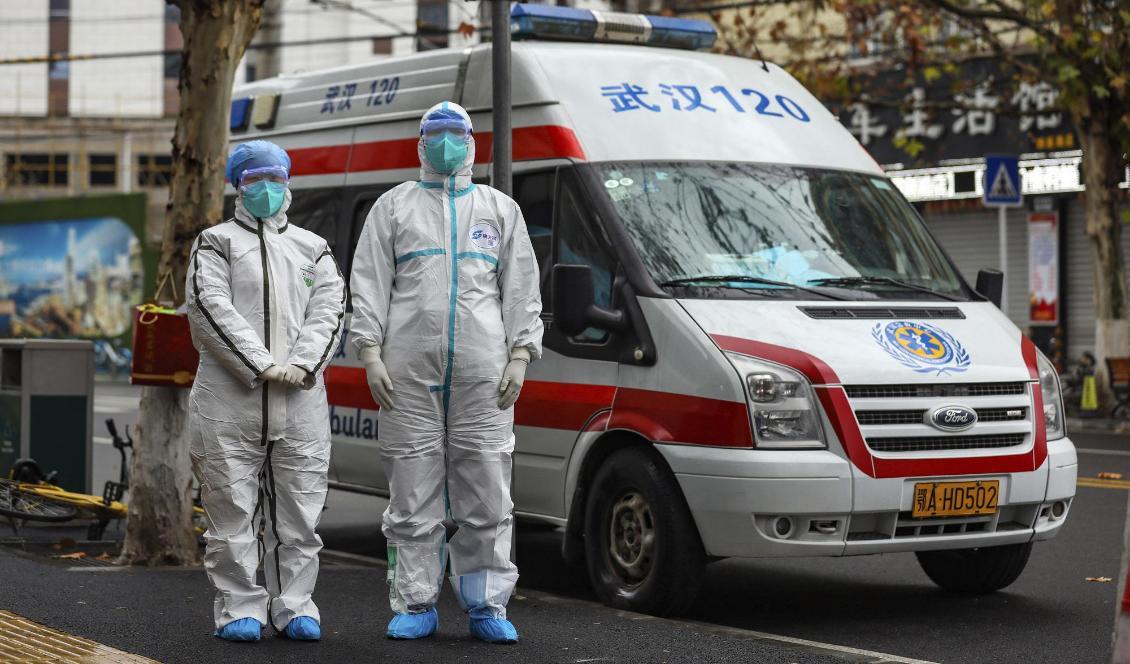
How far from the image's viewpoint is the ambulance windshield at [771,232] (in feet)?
24.8

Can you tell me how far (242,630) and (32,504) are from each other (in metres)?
3.89

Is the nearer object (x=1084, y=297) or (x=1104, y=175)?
(x=1104, y=175)

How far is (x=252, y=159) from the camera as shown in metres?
6.43

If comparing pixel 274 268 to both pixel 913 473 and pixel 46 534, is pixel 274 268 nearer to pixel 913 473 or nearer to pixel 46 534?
pixel 913 473

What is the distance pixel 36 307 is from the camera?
39375 millimetres

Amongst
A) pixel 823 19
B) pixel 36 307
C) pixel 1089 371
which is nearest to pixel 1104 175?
pixel 1089 371

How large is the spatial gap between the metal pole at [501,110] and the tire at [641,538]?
144 cm

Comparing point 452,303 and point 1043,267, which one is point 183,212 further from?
point 1043,267

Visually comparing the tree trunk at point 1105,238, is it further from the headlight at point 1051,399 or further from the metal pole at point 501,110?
the metal pole at point 501,110

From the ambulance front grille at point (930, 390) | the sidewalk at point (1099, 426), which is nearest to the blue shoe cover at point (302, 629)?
the ambulance front grille at point (930, 390)

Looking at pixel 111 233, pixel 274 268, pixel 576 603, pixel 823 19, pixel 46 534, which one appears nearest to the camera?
pixel 274 268

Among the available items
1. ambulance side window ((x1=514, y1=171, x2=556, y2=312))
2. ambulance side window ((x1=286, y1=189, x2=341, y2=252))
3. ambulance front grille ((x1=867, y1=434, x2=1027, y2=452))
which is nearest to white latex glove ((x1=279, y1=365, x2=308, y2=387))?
ambulance side window ((x1=514, y1=171, x2=556, y2=312))

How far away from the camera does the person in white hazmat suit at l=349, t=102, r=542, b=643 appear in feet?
20.5

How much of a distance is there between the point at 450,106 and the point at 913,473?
240cm
